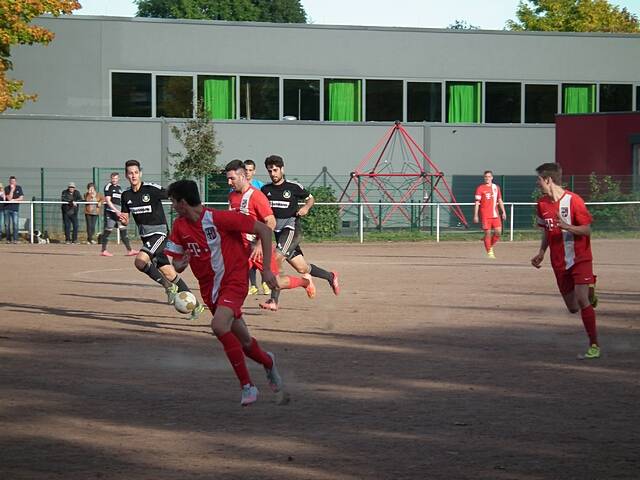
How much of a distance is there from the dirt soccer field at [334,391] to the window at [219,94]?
2432cm

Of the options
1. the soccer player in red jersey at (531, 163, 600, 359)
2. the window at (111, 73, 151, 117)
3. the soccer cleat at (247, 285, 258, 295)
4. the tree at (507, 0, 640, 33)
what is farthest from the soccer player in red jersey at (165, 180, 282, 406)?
the tree at (507, 0, 640, 33)

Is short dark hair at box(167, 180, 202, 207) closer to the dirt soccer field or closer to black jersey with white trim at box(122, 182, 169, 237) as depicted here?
the dirt soccer field

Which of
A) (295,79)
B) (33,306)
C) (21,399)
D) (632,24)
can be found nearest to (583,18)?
(632,24)

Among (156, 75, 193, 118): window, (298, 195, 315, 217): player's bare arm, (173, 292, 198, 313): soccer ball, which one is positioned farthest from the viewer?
(156, 75, 193, 118): window

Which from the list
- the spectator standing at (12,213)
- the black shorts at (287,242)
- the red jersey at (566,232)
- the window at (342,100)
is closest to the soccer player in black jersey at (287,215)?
the black shorts at (287,242)

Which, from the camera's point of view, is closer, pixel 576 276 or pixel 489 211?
pixel 576 276

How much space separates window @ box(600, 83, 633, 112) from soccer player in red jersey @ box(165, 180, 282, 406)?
40.6 m

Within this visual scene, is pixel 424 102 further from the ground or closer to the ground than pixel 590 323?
further from the ground

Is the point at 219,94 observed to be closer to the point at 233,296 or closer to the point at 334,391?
the point at 334,391

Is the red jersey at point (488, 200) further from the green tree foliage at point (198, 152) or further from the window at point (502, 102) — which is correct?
the window at point (502, 102)

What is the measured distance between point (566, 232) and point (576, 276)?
0.44 m

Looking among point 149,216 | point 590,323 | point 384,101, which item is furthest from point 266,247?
point 384,101

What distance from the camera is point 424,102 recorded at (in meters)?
44.9

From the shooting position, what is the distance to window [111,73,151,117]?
135ft
